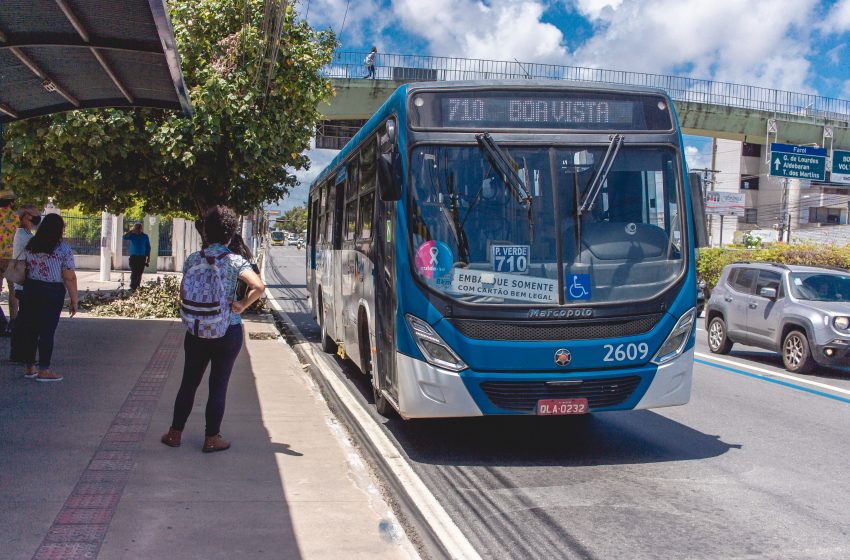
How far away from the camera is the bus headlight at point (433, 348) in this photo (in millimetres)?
6758

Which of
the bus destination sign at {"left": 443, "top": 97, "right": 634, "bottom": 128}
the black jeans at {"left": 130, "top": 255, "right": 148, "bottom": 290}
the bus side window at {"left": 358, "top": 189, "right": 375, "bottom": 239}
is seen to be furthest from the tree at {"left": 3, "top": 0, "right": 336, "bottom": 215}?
the bus destination sign at {"left": 443, "top": 97, "right": 634, "bottom": 128}

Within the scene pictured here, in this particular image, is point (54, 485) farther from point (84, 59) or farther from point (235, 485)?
point (84, 59)

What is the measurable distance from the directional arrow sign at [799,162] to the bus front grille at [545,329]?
28.7 m

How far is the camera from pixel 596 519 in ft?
18.4

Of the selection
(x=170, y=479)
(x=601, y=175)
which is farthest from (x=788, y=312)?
(x=170, y=479)

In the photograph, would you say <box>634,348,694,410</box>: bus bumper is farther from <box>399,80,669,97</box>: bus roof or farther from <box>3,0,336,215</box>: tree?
<box>3,0,336,215</box>: tree

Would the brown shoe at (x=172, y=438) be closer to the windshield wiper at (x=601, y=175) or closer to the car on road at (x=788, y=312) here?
the windshield wiper at (x=601, y=175)

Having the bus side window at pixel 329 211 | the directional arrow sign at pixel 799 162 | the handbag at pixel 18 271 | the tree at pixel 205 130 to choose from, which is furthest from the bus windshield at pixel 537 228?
the directional arrow sign at pixel 799 162

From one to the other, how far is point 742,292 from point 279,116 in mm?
9154

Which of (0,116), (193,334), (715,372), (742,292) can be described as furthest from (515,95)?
(742,292)

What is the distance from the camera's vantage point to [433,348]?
680 cm

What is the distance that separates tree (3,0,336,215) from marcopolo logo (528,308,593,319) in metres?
8.92

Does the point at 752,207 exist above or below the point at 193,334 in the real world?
above

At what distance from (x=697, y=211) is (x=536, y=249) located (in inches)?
63.2
